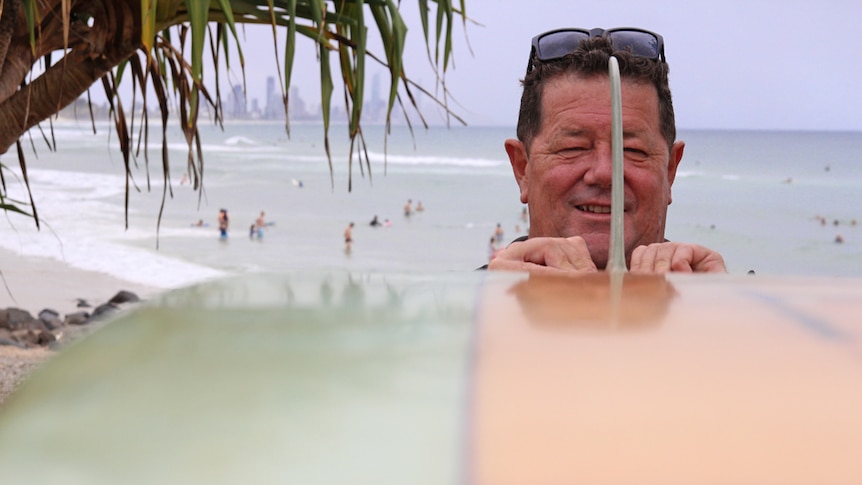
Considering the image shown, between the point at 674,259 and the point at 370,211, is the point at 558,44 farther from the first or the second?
the point at 370,211

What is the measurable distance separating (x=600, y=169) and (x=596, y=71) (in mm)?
210

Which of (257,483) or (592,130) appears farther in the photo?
(592,130)

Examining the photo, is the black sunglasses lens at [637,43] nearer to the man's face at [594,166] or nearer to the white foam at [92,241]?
the man's face at [594,166]

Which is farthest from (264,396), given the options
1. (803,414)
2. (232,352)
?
(803,414)

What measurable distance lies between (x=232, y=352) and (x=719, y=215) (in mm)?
24387

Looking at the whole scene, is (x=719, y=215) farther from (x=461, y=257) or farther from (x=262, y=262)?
(x=262, y=262)

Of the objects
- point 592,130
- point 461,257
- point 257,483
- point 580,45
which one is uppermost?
point 580,45

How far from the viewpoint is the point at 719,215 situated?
23.7 meters

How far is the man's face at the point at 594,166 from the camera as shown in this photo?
1.73 metres

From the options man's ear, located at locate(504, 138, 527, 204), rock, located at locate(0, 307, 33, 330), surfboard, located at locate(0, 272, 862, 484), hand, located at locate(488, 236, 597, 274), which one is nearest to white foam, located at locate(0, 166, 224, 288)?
rock, located at locate(0, 307, 33, 330)

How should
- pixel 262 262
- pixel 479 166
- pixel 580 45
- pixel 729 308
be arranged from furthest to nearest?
pixel 479 166 < pixel 262 262 < pixel 580 45 < pixel 729 308

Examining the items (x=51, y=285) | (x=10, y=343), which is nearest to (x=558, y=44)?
(x=10, y=343)

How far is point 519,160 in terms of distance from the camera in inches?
78.2

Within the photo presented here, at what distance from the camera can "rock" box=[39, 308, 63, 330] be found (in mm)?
8148
